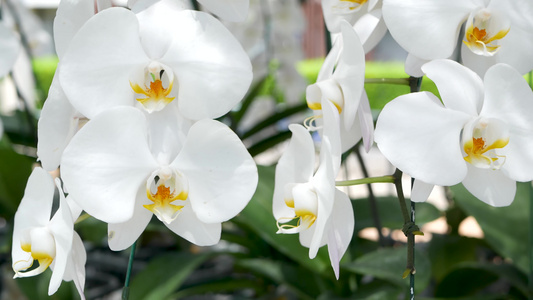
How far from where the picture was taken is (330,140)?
12.1 inches

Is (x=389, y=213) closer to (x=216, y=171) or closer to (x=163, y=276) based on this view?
(x=163, y=276)

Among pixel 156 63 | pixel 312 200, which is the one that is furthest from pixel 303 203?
pixel 156 63

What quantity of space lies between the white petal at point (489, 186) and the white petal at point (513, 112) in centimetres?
1

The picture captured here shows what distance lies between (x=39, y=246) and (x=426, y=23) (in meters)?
0.24

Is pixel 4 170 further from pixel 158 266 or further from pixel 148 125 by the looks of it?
pixel 148 125

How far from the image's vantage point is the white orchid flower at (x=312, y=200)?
303 millimetres

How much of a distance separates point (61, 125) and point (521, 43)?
25 cm

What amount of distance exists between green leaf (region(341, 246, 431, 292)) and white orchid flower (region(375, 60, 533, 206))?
266 mm

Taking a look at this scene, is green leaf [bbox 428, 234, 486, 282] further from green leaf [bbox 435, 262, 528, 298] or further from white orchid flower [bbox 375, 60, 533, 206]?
white orchid flower [bbox 375, 60, 533, 206]

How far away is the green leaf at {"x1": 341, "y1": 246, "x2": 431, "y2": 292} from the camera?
0.57m

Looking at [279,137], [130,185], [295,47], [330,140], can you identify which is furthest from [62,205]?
[295,47]

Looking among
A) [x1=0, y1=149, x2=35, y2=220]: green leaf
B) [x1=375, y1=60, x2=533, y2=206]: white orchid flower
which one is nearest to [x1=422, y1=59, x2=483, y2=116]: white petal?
[x1=375, y1=60, x2=533, y2=206]: white orchid flower

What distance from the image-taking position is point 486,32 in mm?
320

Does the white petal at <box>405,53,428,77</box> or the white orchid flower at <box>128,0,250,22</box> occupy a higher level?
the white orchid flower at <box>128,0,250,22</box>
